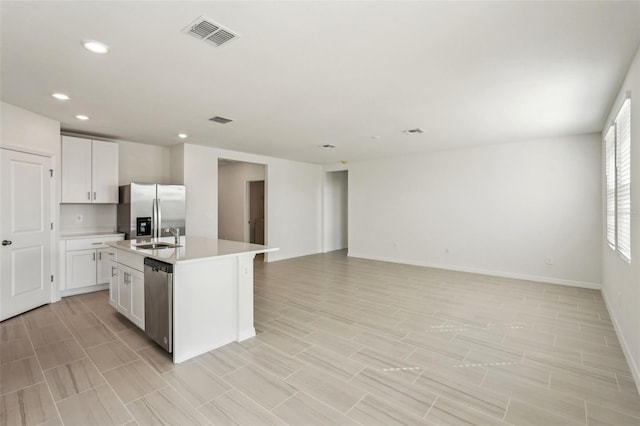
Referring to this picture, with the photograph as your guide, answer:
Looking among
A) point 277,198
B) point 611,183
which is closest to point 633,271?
point 611,183

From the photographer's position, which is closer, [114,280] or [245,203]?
[114,280]

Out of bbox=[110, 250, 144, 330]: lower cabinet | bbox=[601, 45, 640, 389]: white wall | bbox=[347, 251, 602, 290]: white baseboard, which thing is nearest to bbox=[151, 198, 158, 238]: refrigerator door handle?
bbox=[110, 250, 144, 330]: lower cabinet

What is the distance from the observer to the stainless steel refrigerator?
5016 millimetres

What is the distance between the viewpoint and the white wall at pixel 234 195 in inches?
333

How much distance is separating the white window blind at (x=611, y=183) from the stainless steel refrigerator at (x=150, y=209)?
246 inches

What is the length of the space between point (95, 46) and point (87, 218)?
396cm

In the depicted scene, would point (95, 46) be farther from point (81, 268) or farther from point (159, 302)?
point (81, 268)

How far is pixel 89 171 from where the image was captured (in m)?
4.91

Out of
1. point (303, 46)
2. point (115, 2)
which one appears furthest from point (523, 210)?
point (115, 2)

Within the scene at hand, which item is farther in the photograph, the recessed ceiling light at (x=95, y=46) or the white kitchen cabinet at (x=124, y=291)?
the white kitchen cabinet at (x=124, y=291)

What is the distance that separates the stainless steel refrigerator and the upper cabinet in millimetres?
259

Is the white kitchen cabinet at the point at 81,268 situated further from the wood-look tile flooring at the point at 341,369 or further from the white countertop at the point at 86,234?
the wood-look tile flooring at the point at 341,369

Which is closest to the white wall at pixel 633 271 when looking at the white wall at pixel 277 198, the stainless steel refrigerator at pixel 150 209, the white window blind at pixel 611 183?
the white window blind at pixel 611 183

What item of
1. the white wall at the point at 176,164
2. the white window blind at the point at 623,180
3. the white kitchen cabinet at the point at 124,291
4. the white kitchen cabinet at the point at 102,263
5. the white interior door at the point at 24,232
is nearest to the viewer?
the white window blind at the point at 623,180
